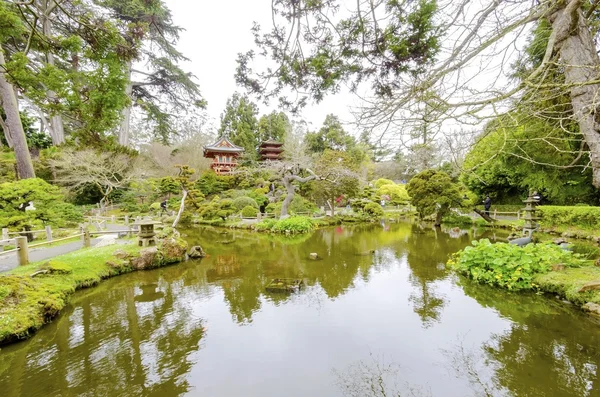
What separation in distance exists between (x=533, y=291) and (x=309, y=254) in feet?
18.2

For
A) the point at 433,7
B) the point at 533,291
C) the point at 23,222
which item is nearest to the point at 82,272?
the point at 23,222

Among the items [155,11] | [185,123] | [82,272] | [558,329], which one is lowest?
[558,329]

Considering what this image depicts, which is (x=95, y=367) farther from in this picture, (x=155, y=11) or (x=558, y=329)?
(x=558, y=329)

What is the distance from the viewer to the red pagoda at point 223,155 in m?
24.2

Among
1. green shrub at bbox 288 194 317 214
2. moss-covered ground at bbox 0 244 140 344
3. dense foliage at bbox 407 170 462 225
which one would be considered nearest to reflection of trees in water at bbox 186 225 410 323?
dense foliage at bbox 407 170 462 225

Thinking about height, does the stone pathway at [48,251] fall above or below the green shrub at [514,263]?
above

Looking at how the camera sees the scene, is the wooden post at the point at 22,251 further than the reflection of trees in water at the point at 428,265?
Yes

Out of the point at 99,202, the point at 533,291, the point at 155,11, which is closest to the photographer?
the point at 155,11

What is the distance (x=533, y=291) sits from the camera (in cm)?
521

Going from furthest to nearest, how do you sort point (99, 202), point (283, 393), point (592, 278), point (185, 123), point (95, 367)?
point (185, 123) < point (99, 202) < point (592, 278) < point (95, 367) < point (283, 393)

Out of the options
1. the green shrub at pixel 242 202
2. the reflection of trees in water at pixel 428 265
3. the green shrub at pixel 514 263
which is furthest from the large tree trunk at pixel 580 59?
the green shrub at pixel 242 202

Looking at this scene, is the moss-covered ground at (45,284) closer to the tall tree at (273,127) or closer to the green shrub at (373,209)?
the green shrub at (373,209)

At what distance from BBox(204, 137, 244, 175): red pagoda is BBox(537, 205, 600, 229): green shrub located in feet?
69.3

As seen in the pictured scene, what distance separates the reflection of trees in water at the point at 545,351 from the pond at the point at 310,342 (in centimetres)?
2
